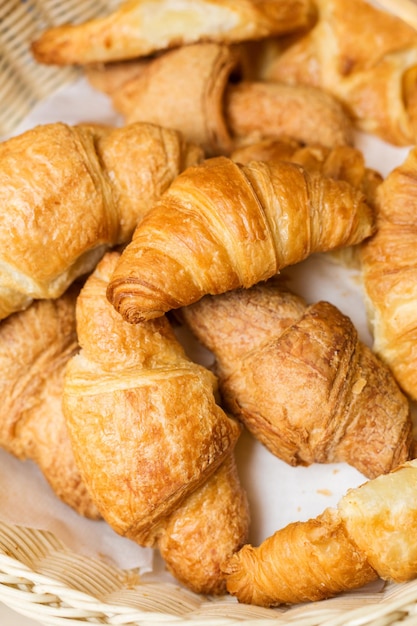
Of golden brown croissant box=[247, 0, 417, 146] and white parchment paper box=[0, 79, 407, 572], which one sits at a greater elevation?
golden brown croissant box=[247, 0, 417, 146]

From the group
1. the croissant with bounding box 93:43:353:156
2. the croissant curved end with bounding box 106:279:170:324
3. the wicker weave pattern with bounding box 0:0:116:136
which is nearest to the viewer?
the croissant curved end with bounding box 106:279:170:324

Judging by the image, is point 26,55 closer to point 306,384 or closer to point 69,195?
point 69,195

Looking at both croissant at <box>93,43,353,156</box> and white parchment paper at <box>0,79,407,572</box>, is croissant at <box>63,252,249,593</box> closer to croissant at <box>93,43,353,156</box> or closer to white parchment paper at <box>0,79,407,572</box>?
white parchment paper at <box>0,79,407,572</box>

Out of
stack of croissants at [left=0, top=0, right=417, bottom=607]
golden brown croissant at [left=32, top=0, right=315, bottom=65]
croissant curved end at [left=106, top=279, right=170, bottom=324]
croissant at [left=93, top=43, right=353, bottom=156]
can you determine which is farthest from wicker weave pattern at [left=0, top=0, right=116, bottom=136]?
croissant curved end at [left=106, top=279, right=170, bottom=324]

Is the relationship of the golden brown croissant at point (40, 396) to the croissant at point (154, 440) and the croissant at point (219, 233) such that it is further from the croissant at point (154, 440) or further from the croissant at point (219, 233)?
the croissant at point (219, 233)

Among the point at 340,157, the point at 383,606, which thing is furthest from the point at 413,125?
the point at 383,606

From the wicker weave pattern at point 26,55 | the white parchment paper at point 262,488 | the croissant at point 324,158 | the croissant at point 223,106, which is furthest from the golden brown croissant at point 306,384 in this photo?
the wicker weave pattern at point 26,55

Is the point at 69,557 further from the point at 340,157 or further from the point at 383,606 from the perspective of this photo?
the point at 340,157
